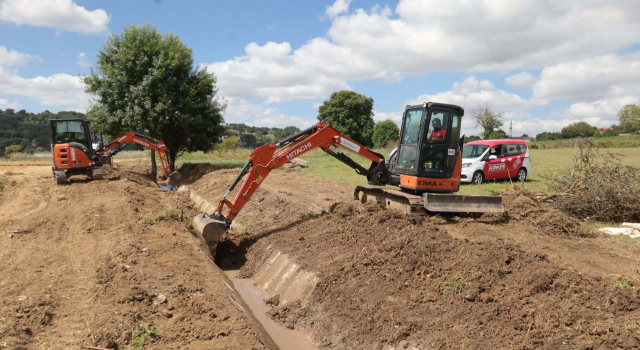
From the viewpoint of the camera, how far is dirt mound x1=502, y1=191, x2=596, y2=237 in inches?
334

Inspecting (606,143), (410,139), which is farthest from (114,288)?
(606,143)

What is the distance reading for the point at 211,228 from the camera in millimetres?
8203

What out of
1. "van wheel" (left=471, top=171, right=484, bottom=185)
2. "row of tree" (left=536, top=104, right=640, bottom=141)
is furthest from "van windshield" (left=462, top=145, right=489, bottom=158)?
"row of tree" (left=536, top=104, right=640, bottom=141)

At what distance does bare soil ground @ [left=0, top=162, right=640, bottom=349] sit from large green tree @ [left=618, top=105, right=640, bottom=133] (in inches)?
3197

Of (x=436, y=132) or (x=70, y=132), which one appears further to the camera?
(x=70, y=132)

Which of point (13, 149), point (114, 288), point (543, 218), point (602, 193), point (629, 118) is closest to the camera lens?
point (114, 288)

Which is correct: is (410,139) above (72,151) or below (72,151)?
above

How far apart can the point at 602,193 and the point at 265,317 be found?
8570 millimetres

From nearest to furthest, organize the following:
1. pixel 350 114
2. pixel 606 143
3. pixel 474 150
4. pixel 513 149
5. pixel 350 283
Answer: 1. pixel 350 283
2. pixel 474 150
3. pixel 513 149
4. pixel 606 143
5. pixel 350 114

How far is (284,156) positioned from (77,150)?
41.5 feet

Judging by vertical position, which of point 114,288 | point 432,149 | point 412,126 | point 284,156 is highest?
point 412,126

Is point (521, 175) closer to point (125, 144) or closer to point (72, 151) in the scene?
point (125, 144)

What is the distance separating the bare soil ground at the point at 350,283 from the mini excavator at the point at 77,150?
735 centimetres

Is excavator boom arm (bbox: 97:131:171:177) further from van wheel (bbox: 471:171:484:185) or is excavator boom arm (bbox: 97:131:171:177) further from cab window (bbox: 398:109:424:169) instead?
A: van wheel (bbox: 471:171:484:185)
